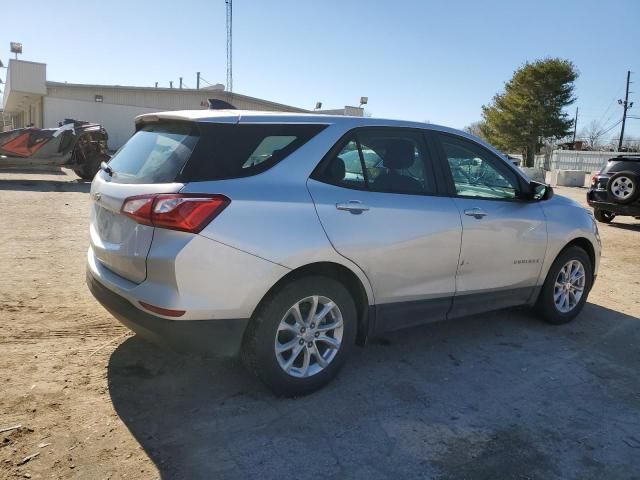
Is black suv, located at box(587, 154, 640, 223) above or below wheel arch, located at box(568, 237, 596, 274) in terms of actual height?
above

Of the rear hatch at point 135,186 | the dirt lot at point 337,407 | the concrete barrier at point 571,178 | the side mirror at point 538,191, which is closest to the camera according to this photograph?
the dirt lot at point 337,407

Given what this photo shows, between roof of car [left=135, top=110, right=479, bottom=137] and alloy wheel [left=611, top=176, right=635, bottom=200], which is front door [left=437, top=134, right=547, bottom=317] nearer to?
roof of car [left=135, top=110, right=479, bottom=137]

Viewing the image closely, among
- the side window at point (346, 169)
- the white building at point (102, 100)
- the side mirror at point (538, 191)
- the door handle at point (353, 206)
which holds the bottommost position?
the door handle at point (353, 206)

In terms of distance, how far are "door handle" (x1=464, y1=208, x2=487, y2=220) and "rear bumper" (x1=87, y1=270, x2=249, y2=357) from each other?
1.95m

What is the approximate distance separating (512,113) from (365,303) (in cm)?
4203

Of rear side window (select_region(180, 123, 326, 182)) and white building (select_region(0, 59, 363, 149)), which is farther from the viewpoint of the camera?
white building (select_region(0, 59, 363, 149))

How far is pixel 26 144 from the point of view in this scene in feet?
47.0

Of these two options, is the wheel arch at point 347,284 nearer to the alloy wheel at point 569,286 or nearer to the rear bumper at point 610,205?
the alloy wheel at point 569,286

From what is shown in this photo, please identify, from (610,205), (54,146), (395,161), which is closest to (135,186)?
(395,161)

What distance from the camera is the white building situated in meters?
28.0

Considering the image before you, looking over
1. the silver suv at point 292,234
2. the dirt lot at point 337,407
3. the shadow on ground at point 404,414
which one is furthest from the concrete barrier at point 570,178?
the silver suv at point 292,234

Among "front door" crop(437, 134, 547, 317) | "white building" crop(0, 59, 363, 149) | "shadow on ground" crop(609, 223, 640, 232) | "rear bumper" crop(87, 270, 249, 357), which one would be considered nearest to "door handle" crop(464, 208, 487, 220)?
"front door" crop(437, 134, 547, 317)

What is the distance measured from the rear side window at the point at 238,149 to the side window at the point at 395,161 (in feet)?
1.73

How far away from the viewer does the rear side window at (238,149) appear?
10.0 ft
